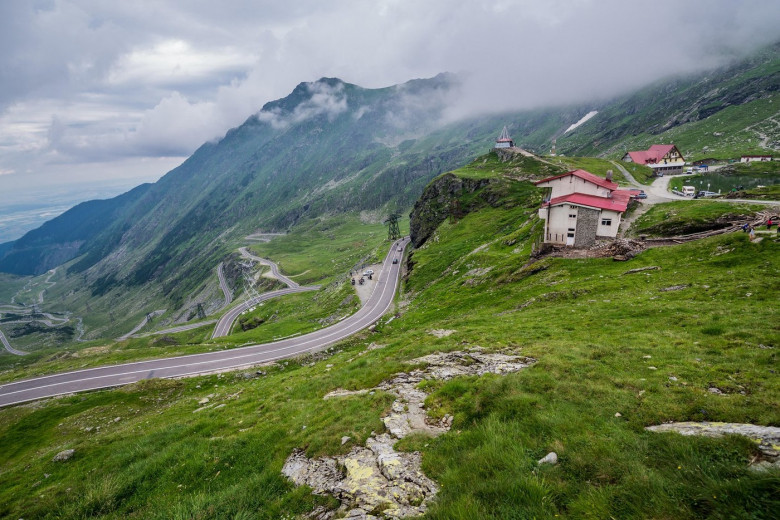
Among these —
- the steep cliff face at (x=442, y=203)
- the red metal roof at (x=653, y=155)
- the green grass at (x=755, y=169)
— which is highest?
the red metal roof at (x=653, y=155)

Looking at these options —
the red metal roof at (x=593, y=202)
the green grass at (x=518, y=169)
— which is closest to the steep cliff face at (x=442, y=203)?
the green grass at (x=518, y=169)

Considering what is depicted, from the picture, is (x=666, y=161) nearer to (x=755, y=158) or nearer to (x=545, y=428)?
(x=755, y=158)

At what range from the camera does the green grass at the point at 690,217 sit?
132 feet

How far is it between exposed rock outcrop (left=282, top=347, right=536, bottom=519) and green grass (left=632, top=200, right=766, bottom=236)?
4135 centimetres

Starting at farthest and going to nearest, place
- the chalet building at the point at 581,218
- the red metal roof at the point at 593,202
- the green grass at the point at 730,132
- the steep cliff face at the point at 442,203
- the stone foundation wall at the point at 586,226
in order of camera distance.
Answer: the green grass at the point at 730,132 → the steep cliff face at the point at 442,203 → the stone foundation wall at the point at 586,226 → the chalet building at the point at 581,218 → the red metal roof at the point at 593,202

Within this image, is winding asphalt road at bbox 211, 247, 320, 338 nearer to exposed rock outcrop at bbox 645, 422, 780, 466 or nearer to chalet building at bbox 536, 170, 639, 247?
chalet building at bbox 536, 170, 639, 247

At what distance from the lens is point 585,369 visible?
14.6 meters

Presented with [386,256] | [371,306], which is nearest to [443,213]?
[386,256]

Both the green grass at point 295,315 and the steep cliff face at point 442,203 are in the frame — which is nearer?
the green grass at point 295,315

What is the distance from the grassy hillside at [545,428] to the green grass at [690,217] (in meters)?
9.78

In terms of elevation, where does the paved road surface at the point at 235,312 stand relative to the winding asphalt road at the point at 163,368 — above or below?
below

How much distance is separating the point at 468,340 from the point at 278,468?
15963 millimetres

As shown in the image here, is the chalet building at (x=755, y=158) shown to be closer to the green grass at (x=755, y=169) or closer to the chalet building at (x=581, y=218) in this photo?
the green grass at (x=755, y=169)

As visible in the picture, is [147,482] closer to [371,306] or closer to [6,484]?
[6,484]
